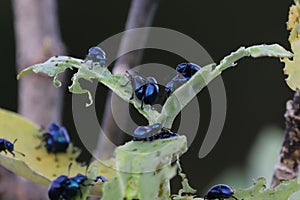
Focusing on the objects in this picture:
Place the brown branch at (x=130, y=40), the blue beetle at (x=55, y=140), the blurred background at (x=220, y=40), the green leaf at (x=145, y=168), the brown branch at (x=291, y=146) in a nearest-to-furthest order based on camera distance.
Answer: the green leaf at (x=145, y=168) → the brown branch at (x=291, y=146) → the blue beetle at (x=55, y=140) → the brown branch at (x=130, y=40) → the blurred background at (x=220, y=40)

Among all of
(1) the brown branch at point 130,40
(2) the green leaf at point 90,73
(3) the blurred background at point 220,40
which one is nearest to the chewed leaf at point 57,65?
(2) the green leaf at point 90,73

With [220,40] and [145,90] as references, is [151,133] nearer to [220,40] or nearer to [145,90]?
[145,90]

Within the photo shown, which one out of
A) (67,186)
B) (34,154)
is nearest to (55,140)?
(34,154)

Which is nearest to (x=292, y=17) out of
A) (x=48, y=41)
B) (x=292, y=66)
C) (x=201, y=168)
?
(x=292, y=66)

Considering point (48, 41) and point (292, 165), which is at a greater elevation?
point (48, 41)

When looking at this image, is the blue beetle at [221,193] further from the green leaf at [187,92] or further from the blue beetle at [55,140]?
the blue beetle at [55,140]

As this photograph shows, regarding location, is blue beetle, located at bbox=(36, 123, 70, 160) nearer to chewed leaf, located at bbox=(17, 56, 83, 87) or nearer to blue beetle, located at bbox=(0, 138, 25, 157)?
blue beetle, located at bbox=(0, 138, 25, 157)

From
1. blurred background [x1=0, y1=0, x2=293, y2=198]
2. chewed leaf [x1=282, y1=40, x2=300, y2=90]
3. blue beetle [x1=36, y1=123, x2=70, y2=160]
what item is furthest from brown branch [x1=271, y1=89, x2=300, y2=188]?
blurred background [x1=0, y1=0, x2=293, y2=198]

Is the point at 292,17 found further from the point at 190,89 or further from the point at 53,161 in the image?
the point at 53,161
